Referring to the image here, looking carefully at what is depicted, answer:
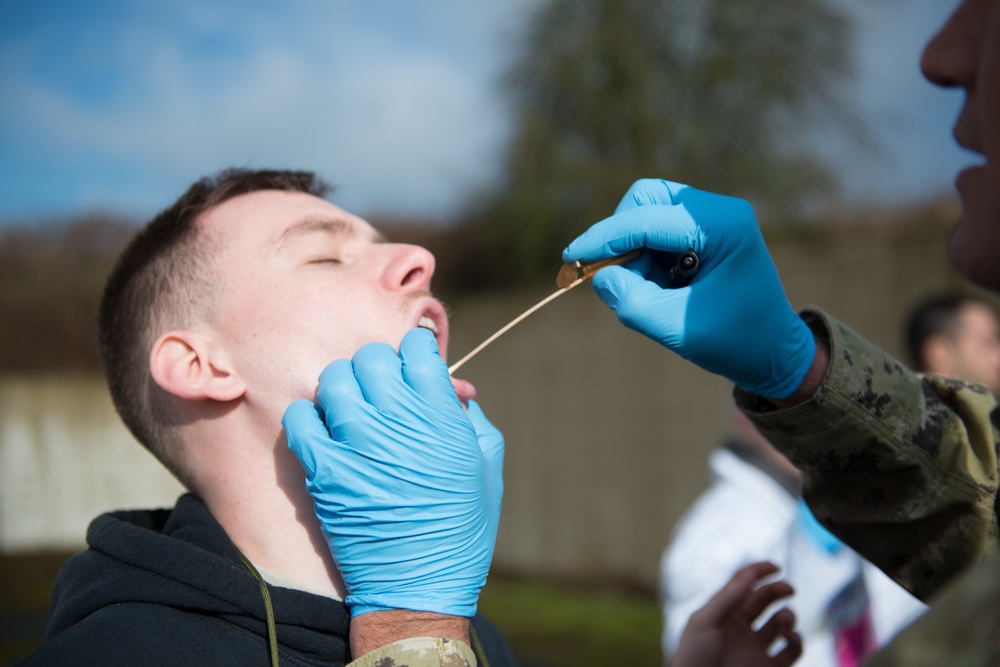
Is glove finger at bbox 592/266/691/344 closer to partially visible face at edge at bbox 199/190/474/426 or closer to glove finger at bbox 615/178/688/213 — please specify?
glove finger at bbox 615/178/688/213

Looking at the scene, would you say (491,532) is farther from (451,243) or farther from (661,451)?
(451,243)

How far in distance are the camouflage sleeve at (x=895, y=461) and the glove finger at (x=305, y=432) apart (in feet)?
3.09

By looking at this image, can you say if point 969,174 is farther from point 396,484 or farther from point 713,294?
point 396,484

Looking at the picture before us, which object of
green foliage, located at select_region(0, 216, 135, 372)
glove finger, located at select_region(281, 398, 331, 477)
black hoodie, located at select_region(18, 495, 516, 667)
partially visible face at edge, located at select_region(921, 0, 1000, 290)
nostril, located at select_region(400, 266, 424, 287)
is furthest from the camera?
green foliage, located at select_region(0, 216, 135, 372)

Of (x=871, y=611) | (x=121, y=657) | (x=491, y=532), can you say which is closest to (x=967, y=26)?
(x=491, y=532)

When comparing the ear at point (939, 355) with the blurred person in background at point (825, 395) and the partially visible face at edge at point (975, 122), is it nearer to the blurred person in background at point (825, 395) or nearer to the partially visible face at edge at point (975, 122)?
the blurred person in background at point (825, 395)

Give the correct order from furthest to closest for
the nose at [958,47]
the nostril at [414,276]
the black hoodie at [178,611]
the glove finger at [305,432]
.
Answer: the nostril at [414,276]
the glove finger at [305,432]
the black hoodie at [178,611]
the nose at [958,47]

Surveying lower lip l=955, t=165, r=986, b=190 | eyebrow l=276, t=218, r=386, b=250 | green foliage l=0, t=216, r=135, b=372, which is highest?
lower lip l=955, t=165, r=986, b=190

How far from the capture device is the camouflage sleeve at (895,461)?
1646 mm

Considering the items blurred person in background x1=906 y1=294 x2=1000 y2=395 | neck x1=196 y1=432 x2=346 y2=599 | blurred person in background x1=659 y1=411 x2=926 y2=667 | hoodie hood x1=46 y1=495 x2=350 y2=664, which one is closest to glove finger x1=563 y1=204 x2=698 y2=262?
neck x1=196 y1=432 x2=346 y2=599

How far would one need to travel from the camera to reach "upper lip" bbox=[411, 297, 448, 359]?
1812 mm

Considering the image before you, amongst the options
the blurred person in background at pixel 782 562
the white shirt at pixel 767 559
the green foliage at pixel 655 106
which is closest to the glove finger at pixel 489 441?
the blurred person in background at pixel 782 562

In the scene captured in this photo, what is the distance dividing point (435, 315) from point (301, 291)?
0.33 meters

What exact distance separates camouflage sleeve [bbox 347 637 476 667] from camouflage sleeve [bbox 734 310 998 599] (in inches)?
33.1
